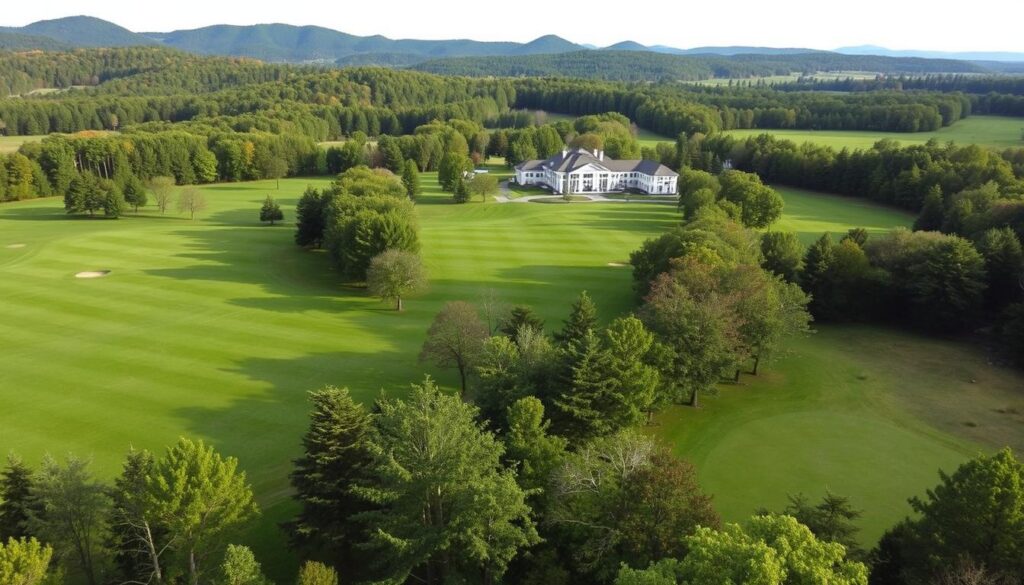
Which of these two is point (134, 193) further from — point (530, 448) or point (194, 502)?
point (530, 448)

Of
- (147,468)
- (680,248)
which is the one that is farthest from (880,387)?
(147,468)

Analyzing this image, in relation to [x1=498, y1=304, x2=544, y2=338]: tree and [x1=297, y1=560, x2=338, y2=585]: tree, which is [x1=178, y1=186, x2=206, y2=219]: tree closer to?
[x1=498, y1=304, x2=544, y2=338]: tree

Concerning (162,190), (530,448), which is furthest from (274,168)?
(530,448)

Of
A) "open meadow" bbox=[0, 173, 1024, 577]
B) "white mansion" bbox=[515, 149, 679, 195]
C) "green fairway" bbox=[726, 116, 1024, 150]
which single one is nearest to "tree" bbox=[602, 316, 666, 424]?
"open meadow" bbox=[0, 173, 1024, 577]

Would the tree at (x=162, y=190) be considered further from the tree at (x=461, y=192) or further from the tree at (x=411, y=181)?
the tree at (x=461, y=192)

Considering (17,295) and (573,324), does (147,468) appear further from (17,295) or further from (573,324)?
(17,295)

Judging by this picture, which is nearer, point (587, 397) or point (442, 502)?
point (442, 502)
